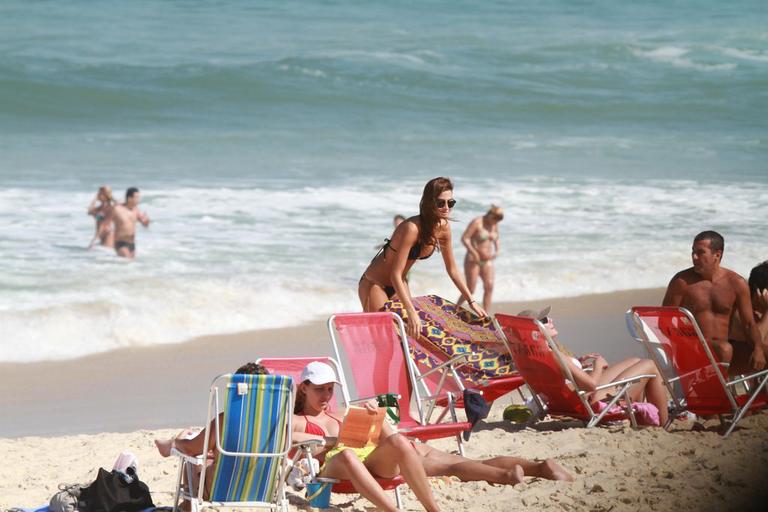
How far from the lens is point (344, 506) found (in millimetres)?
5496

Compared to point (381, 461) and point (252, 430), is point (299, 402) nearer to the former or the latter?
point (381, 461)

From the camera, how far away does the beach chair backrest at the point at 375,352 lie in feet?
21.3

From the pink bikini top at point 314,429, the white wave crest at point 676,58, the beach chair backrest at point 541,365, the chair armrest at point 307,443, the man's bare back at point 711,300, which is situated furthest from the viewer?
the white wave crest at point 676,58

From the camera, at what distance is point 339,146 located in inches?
864

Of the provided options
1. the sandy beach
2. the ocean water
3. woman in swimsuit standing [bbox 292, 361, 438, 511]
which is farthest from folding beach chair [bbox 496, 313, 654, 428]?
the ocean water

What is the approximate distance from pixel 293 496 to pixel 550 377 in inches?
66.0

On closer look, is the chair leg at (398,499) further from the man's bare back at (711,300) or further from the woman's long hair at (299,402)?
the man's bare back at (711,300)

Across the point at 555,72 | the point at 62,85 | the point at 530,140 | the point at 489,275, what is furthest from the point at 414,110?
the point at 489,275

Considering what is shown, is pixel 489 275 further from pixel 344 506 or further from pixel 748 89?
pixel 748 89

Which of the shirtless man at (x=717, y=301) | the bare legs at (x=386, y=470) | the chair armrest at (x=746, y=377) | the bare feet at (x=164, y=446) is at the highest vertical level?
the shirtless man at (x=717, y=301)

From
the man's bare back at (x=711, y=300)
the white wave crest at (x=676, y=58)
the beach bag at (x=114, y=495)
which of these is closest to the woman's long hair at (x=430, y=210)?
the man's bare back at (x=711, y=300)

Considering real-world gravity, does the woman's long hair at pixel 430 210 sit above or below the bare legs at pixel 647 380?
above

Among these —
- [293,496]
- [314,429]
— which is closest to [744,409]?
[314,429]

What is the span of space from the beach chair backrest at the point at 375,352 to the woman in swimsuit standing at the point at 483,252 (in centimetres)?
495
